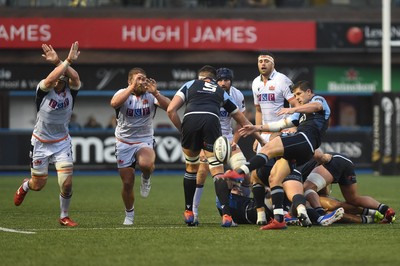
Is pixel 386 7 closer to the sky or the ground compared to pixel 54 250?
closer to the sky

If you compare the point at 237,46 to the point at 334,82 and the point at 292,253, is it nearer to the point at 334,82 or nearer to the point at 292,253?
the point at 334,82

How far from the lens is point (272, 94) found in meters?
16.6

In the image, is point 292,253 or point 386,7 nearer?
point 292,253

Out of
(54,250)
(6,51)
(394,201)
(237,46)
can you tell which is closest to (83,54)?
(6,51)

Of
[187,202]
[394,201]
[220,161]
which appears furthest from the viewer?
[394,201]

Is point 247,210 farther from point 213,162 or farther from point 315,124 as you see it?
point 315,124

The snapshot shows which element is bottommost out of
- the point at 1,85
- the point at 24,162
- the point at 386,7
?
the point at 24,162

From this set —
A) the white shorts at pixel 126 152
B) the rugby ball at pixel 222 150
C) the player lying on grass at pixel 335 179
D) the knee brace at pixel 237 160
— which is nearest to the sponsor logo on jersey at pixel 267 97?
the knee brace at pixel 237 160

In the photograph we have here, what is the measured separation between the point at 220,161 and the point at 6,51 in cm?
2045

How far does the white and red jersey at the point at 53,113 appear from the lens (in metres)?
14.6

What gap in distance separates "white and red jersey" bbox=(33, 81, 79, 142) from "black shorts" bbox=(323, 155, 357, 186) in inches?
142

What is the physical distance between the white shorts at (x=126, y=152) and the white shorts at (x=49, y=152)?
2.22ft

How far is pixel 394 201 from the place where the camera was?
19.4m

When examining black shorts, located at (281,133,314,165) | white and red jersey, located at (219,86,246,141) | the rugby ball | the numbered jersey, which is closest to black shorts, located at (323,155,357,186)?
black shorts, located at (281,133,314,165)
